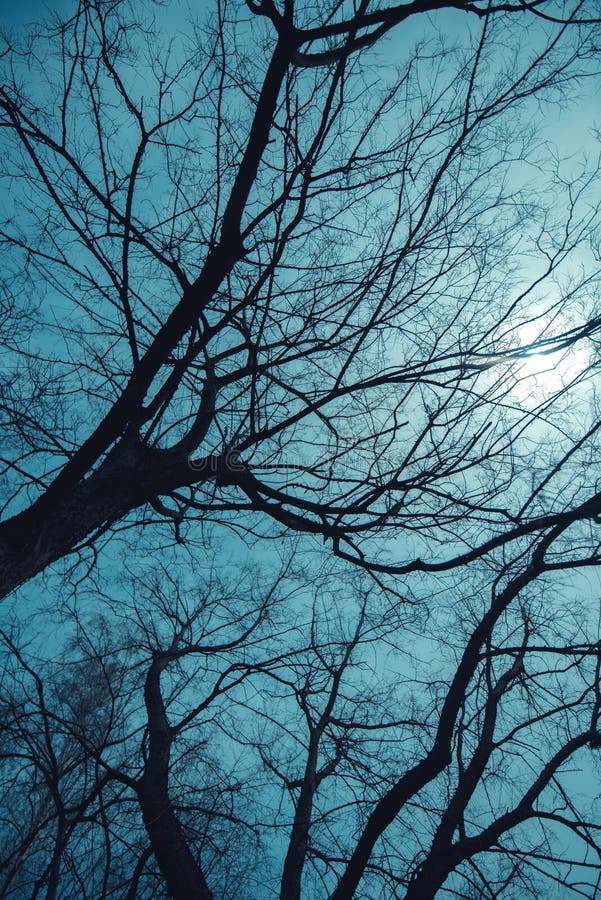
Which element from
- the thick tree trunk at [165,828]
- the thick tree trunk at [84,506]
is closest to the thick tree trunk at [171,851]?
the thick tree trunk at [165,828]

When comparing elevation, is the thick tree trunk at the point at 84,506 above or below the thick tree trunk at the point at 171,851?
above

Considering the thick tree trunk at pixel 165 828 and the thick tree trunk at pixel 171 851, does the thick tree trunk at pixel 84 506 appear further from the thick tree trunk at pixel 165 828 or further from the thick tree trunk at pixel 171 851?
the thick tree trunk at pixel 171 851

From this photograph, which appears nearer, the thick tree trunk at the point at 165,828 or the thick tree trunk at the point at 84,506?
the thick tree trunk at the point at 84,506

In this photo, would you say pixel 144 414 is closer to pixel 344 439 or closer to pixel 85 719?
pixel 344 439

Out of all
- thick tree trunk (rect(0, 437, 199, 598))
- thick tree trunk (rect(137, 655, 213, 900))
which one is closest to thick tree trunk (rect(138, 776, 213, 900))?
thick tree trunk (rect(137, 655, 213, 900))

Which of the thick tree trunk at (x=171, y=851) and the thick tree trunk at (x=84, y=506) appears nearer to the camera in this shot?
the thick tree trunk at (x=84, y=506)

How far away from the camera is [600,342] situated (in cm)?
280

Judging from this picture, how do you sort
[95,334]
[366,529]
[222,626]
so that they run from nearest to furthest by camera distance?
[366,529], [95,334], [222,626]

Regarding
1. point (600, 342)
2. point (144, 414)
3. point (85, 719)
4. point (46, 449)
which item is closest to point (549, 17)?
point (600, 342)

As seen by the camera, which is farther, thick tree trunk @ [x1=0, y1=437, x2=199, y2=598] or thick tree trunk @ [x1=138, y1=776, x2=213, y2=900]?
thick tree trunk @ [x1=138, y1=776, x2=213, y2=900]

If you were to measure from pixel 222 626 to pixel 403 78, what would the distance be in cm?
513

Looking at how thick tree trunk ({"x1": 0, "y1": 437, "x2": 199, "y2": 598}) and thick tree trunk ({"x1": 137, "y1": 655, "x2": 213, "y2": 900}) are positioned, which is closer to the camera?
thick tree trunk ({"x1": 0, "y1": 437, "x2": 199, "y2": 598})

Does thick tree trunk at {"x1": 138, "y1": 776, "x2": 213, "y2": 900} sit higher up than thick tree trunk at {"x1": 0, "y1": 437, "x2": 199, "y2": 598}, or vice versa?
thick tree trunk at {"x1": 0, "y1": 437, "x2": 199, "y2": 598}

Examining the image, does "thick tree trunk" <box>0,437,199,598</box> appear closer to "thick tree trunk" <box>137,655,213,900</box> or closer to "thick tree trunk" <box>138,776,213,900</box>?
"thick tree trunk" <box>137,655,213,900</box>
